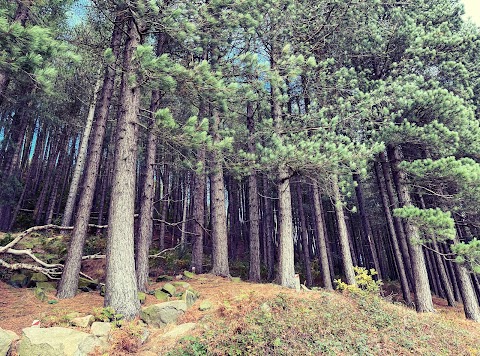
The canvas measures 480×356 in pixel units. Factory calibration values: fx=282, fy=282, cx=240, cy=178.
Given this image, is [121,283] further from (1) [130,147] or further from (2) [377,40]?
(2) [377,40]

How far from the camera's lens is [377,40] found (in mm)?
10789

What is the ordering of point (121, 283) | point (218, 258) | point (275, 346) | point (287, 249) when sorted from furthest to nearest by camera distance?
1. point (218, 258)
2. point (287, 249)
3. point (121, 283)
4. point (275, 346)

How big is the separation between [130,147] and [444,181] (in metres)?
10.6

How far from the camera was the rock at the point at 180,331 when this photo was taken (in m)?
5.10

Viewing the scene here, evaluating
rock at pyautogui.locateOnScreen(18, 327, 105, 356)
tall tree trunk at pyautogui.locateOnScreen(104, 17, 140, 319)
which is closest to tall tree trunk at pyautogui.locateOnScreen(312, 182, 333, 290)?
tall tree trunk at pyautogui.locateOnScreen(104, 17, 140, 319)

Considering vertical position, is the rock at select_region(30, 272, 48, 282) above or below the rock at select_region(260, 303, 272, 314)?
above

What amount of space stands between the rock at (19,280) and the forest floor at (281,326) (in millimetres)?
354

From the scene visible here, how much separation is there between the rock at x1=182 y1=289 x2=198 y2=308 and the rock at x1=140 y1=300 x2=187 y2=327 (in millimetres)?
472

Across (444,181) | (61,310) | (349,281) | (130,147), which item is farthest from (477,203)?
(61,310)

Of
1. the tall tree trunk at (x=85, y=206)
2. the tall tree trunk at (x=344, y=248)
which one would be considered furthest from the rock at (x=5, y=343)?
the tall tree trunk at (x=344, y=248)

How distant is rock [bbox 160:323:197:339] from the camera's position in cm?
510

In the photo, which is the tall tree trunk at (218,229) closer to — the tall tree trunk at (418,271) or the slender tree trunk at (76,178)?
the tall tree trunk at (418,271)

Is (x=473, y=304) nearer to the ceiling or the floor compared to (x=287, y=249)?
nearer to the floor

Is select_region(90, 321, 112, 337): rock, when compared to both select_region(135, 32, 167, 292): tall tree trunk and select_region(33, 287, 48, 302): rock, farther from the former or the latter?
select_region(135, 32, 167, 292): tall tree trunk
